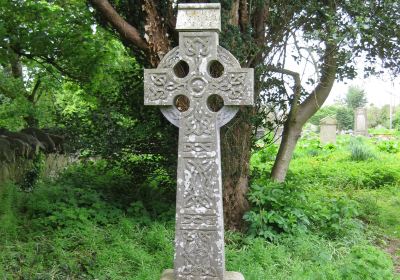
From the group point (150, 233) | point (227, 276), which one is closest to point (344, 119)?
point (150, 233)

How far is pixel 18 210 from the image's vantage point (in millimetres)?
5945

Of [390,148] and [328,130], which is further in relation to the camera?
[328,130]

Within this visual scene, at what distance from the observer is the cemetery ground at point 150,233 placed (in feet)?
15.5

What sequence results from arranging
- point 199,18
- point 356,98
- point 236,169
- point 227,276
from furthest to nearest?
point 356,98 < point 236,169 < point 227,276 < point 199,18

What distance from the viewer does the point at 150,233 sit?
5406mm

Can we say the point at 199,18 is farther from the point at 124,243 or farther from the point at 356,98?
the point at 356,98

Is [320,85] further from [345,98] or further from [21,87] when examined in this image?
[345,98]

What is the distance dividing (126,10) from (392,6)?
359 centimetres

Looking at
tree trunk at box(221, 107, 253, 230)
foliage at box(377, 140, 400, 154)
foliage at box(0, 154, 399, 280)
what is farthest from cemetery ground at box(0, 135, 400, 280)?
foliage at box(377, 140, 400, 154)

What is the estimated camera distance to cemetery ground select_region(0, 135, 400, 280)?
15.5 feet

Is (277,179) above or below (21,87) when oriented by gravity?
below

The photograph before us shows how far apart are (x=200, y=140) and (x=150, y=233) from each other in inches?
81.5

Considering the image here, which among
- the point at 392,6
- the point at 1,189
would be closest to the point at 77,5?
the point at 1,189

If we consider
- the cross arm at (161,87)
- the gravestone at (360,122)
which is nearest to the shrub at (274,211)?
the cross arm at (161,87)
